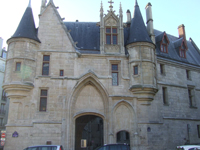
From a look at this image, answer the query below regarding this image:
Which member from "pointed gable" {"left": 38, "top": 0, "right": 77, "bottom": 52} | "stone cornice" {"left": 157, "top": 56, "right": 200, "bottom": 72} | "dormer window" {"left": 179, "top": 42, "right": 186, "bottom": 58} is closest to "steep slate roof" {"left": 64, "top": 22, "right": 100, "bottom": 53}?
"pointed gable" {"left": 38, "top": 0, "right": 77, "bottom": 52}

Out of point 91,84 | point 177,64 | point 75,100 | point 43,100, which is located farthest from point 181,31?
point 43,100

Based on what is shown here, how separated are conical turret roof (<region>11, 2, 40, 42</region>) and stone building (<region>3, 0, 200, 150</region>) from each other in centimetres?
8

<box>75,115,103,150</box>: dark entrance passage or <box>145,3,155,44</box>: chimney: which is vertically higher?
<box>145,3,155,44</box>: chimney

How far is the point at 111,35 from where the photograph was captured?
18.8m

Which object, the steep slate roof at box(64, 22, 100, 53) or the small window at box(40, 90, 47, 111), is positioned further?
the steep slate roof at box(64, 22, 100, 53)

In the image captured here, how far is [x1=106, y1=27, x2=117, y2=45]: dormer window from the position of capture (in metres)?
18.9

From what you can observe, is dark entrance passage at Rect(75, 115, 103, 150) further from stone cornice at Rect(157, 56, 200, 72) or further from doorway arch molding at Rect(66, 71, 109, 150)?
stone cornice at Rect(157, 56, 200, 72)

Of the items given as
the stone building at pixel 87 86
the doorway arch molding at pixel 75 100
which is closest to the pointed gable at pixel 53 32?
the stone building at pixel 87 86

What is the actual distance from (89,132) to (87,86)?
9265mm

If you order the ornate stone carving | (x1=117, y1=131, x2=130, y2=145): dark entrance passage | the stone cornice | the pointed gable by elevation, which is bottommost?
(x1=117, y1=131, x2=130, y2=145): dark entrance passage

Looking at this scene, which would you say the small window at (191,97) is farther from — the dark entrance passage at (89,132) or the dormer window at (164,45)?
the dark entrance passage at (89,132)

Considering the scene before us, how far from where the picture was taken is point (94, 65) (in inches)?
706

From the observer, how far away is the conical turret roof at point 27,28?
1720cm

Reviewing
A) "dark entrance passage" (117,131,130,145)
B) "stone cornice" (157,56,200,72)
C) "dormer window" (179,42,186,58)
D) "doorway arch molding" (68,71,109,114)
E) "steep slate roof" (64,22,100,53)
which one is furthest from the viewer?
"dark entrance passage" (117,131,130,145)
